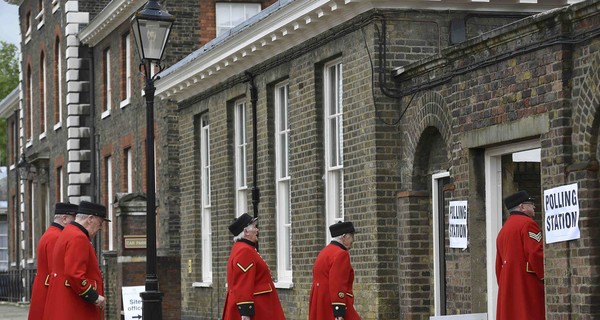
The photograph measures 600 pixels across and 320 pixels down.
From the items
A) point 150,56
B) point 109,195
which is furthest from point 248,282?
point 109,195

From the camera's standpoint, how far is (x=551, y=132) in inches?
617

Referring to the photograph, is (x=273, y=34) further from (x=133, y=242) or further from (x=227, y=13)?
(x=227, y=13)

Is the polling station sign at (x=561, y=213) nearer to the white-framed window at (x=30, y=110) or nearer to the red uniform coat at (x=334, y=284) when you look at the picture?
the red uniform coat at (x=334, y=284)

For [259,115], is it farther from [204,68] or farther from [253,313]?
[253,313]

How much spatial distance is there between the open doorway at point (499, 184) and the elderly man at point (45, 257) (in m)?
4.84

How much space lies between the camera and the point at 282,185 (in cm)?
2500

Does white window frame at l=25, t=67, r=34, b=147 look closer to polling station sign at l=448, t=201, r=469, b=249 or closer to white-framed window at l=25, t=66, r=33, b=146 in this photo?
white-framed window at l=25, t=66, r=33, b=146

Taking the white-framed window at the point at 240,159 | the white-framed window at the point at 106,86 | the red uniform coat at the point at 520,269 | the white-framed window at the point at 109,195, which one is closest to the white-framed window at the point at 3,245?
the white-framed window at the point at 109,195

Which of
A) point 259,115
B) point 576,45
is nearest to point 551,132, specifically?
point 576,45

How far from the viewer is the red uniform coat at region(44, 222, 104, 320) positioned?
1538 centimetres

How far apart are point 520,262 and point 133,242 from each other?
1630cm

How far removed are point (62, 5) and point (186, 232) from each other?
1768cm

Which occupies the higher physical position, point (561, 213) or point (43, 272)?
point (561, 213)

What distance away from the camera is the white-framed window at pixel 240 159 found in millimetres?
27125
